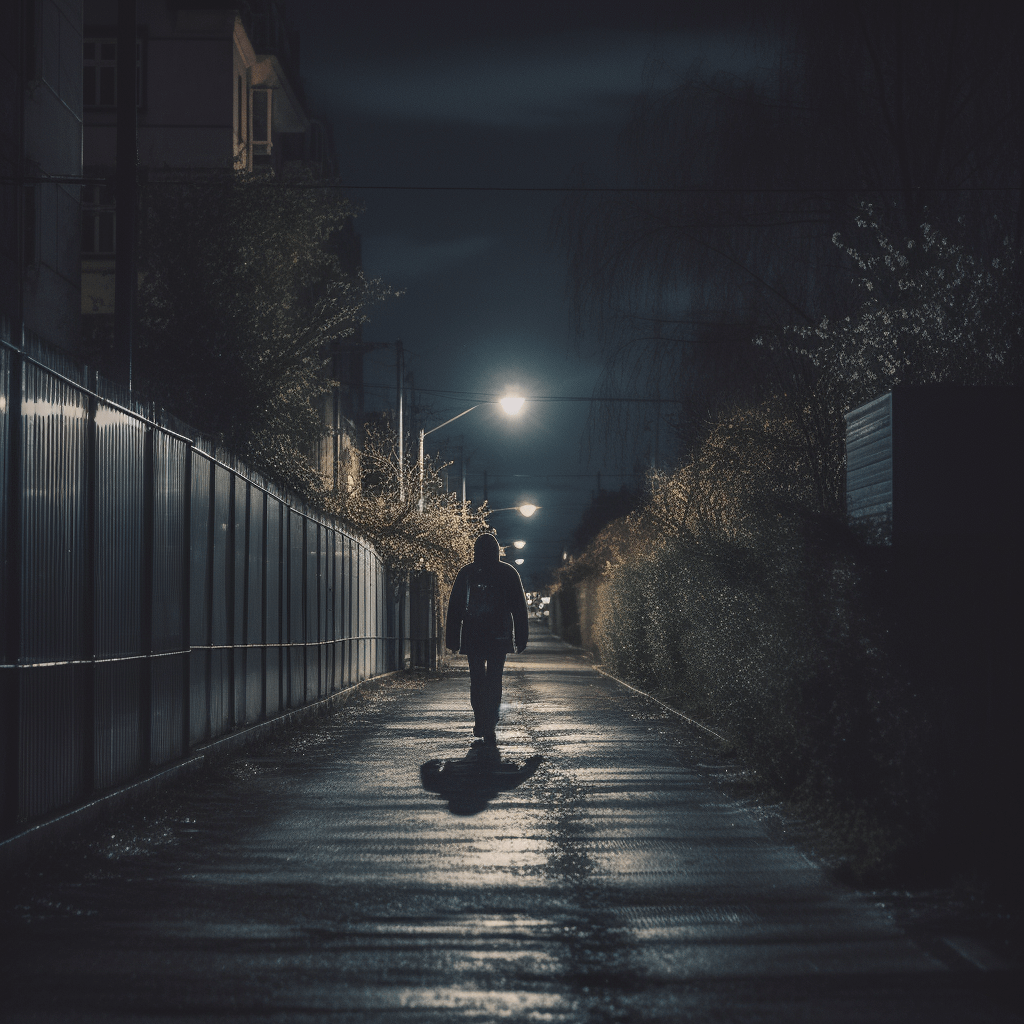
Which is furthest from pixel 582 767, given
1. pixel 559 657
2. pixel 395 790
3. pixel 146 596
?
pixel 559 657

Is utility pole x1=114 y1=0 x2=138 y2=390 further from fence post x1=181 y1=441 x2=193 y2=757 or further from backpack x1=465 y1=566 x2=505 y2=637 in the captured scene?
backpack x1=465 y1=566 x2=505 y2=637

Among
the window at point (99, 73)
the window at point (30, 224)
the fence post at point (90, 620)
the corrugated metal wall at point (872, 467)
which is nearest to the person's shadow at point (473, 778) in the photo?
the fence post at point (90, 620)

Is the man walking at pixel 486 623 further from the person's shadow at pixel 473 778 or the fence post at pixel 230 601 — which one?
the fence post at pixel 230 601

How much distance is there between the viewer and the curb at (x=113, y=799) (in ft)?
23.5

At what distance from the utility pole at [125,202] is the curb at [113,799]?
11.5 feet

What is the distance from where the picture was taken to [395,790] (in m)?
10.7

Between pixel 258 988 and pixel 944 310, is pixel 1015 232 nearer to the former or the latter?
pixel 944 310

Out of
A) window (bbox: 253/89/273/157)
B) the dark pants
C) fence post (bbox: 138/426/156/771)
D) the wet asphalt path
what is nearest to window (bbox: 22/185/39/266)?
the dark pants

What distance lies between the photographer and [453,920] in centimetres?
617

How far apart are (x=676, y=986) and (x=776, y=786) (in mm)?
5244

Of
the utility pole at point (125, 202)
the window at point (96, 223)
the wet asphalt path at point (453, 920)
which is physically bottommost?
the wet asphalt path at point (453, 920)

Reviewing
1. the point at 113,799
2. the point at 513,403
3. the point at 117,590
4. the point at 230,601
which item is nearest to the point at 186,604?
the point at 230,601

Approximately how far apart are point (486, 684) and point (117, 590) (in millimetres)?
5224

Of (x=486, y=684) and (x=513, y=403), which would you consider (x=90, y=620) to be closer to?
(x=486, y=684)
